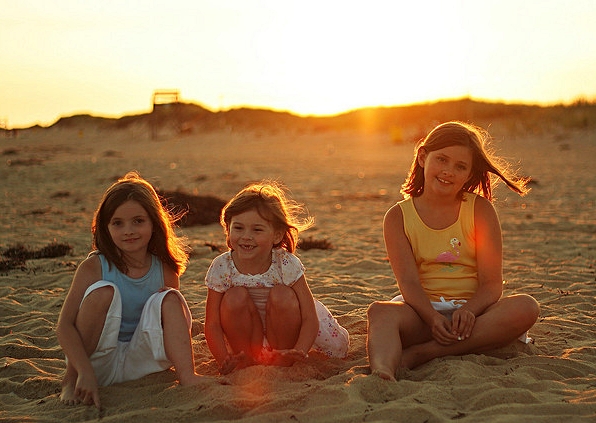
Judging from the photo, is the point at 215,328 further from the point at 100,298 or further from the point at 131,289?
the point at 100,298

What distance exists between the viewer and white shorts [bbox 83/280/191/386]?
3605mm

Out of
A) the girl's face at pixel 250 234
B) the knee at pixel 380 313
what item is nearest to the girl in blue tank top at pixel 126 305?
the girl's face at pixel 250 234

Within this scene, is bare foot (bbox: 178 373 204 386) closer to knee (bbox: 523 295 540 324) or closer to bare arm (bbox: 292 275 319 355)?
bare arm (bbox: 292 275 319 355)

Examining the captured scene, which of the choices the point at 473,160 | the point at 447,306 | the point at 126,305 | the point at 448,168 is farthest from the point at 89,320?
the point at 473,160

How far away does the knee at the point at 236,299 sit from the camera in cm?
380

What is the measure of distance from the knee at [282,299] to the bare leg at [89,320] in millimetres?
874

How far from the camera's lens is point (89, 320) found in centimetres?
355

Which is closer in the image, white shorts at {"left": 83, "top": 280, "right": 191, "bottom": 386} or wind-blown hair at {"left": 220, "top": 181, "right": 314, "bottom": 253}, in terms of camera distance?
white shorts at {"left": 83, "top": 280, "right": 191, "bottom": 386}

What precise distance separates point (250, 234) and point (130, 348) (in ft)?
3.06

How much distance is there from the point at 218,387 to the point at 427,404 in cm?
107

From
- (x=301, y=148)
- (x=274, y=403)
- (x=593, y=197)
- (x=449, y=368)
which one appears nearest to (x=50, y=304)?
(x=274, y=403)

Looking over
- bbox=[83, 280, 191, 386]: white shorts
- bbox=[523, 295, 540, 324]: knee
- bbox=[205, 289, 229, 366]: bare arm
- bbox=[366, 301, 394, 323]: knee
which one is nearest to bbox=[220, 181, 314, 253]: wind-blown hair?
bbox=[205, 289, 229, 366]: bare arm

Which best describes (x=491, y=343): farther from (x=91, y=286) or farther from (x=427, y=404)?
(x=91, y=286)

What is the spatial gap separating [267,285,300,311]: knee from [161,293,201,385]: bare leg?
500 millimetres
